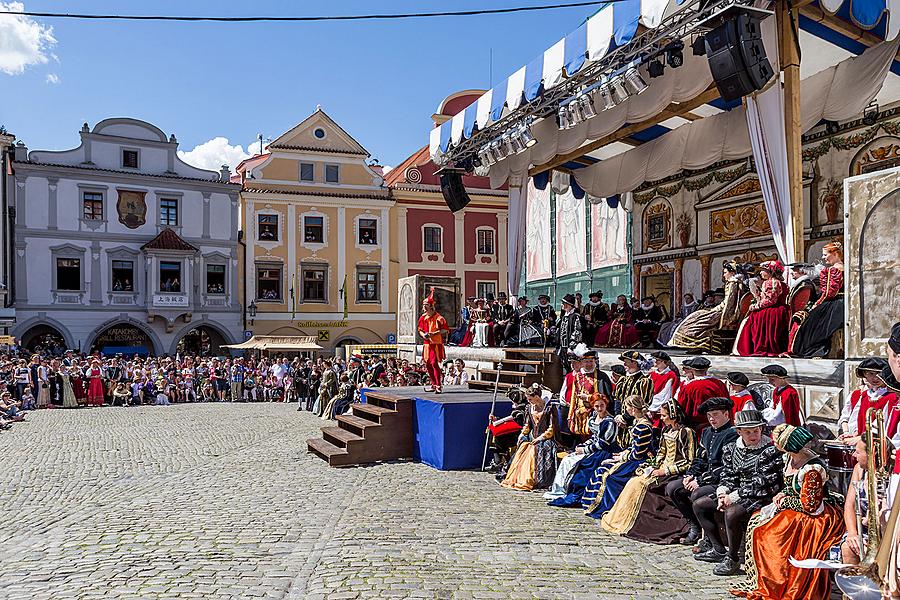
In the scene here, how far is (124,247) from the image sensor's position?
30.8m

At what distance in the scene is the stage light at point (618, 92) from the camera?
39.1 ft

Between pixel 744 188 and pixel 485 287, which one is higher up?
pixel 744 188

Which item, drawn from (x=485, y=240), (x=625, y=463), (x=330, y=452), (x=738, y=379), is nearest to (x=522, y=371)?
(x=330, y=452)

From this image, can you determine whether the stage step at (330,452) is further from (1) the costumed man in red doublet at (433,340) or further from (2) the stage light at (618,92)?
(2) the stage light at (618,92)

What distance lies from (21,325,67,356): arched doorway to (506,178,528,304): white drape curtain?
20933 mm

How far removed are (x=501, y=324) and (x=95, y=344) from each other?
21.1m

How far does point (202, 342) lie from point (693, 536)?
2917cm

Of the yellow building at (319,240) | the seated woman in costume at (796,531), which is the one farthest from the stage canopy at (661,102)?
the yellow building at (319,240)

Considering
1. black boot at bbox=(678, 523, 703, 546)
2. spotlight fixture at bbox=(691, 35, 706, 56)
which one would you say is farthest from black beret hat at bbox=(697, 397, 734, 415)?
spotlight fixture at bbox=(691, 35, 706, 56)

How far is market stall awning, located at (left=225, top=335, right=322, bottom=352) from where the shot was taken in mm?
28500

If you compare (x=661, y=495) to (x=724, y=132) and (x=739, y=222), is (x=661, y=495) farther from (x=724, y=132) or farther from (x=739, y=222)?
(x=739, y=222)

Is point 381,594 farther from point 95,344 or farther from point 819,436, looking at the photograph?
point 95,344

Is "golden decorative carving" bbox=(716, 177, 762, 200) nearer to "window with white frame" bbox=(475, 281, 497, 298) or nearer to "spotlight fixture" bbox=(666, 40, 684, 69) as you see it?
"spotlight fixture" bbox=(666, 40, 684, 69)

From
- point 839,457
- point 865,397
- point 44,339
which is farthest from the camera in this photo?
point 44,339
